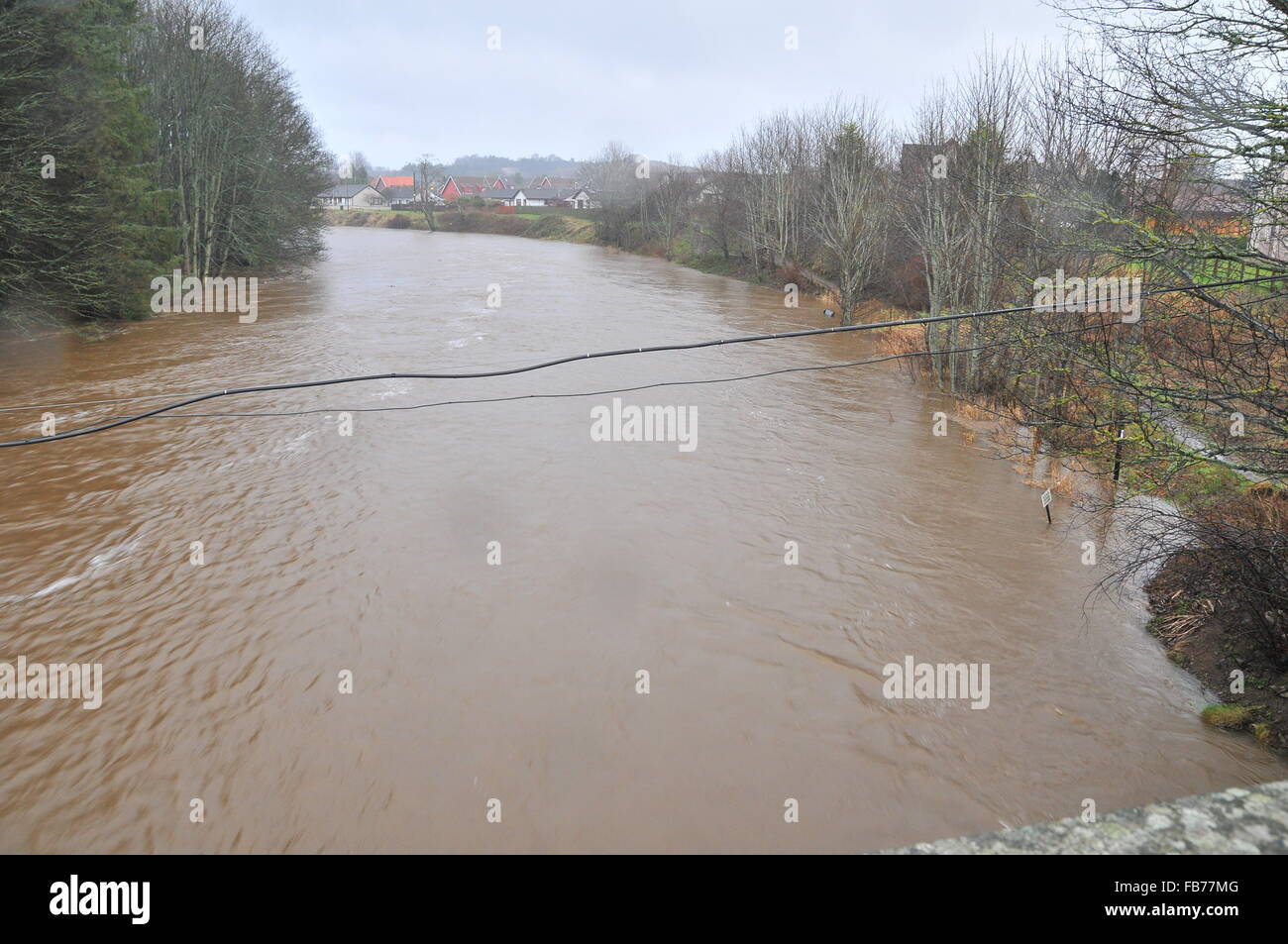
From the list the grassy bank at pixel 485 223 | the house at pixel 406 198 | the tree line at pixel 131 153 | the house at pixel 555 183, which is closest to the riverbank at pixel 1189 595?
the tree line at pixel 131 153

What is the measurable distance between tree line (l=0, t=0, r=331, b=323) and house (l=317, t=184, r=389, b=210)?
81163mm

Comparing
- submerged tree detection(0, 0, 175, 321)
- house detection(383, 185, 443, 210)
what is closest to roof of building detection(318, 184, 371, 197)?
house detection(383, 185, 443, 210)

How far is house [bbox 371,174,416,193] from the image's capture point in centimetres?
12360

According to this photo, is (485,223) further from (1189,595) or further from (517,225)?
(1189,595)

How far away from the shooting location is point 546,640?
7.34 m

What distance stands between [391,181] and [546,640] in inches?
5940

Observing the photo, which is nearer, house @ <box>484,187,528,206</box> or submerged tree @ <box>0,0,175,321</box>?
submerged tree @ <box>0,0,175,321</box>

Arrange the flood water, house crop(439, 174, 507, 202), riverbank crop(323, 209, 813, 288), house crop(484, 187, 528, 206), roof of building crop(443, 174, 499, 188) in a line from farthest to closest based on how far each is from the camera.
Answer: roof of building crop(443, 174, 499, 188) < house crop(439, 174, 507, 202) < house crop(484, 187, 528, 206) < riverbank crop(323, 209, 813, 288) < the flood water

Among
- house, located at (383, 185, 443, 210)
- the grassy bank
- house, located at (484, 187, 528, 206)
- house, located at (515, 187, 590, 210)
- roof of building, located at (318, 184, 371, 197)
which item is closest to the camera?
the grassy bank

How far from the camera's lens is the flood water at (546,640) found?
5.31m

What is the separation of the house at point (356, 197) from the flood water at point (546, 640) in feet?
352

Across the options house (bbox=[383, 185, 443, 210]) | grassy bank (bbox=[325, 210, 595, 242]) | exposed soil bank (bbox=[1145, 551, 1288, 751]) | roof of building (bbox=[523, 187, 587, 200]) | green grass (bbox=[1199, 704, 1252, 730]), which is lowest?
green grass (bbox=[1199, 704, 1252, 730])

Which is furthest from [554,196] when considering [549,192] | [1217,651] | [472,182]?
[1217,651]

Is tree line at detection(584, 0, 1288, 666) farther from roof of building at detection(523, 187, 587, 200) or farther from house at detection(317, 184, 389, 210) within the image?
house at detection(317, 184, 389, 210)
